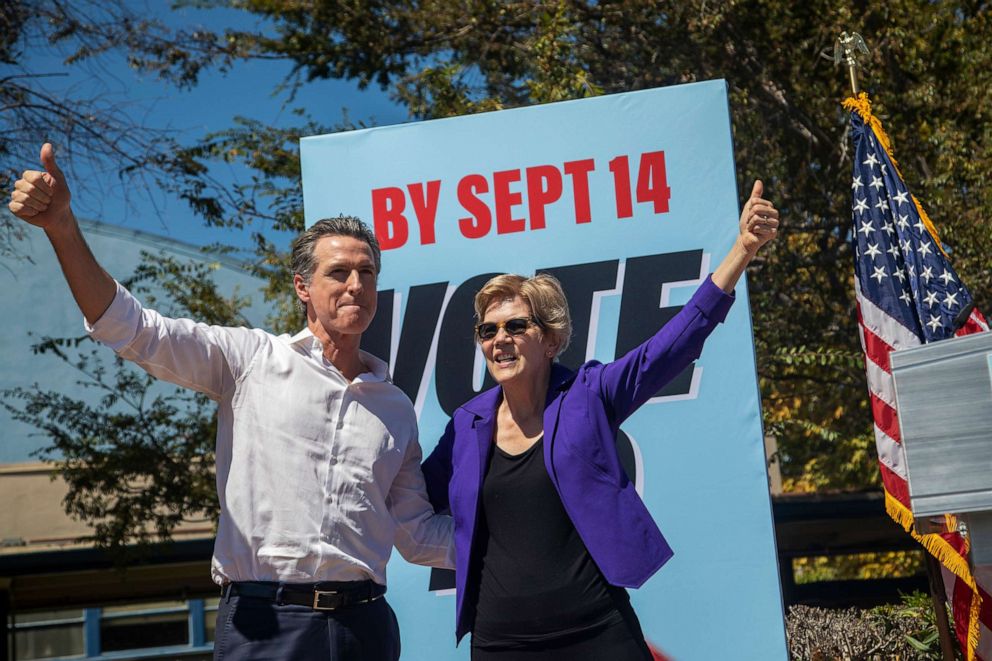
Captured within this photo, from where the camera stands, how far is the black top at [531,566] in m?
2.56

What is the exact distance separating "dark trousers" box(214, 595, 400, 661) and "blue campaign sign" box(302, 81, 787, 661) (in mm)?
1311

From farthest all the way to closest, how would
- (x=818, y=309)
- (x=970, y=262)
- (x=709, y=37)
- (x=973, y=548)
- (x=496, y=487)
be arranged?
(x=818, y=309), (x=709, y=37), (x=970, y=262), (x=496, y=487), (x=973, y=548)

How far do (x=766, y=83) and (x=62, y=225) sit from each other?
7.22m

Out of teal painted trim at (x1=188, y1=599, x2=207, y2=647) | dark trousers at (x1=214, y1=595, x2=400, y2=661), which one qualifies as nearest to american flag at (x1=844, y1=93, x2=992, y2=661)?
dark trousers at (x1=214, y1=595, x2=400, y2=661)

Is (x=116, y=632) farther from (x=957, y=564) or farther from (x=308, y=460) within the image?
(x=308, y=460)

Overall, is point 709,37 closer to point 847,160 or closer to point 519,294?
point 847,160

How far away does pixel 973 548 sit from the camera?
178cm

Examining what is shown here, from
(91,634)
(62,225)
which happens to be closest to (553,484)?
(62,225)

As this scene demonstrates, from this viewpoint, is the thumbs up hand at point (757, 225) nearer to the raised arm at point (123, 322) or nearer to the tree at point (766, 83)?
the raised arm at point (123, 322)

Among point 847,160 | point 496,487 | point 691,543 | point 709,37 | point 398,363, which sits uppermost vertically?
point 709,37

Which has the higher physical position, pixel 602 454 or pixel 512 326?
pixel 512 326

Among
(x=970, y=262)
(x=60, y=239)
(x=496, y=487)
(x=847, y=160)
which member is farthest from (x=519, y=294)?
(x=847, y=160)

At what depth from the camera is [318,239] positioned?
290 centimetres

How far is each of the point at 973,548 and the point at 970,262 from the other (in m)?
6.53
